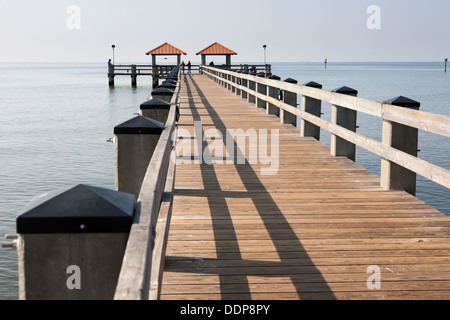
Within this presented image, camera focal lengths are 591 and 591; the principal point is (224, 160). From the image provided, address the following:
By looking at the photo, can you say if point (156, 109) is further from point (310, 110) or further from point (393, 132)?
point (310, 110)

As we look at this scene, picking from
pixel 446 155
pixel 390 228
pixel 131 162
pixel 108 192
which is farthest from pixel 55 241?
pixel 446 155

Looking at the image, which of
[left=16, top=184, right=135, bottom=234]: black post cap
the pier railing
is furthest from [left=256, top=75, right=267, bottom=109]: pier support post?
[left=16, top=184, right=135, bottom=234]: black post cap

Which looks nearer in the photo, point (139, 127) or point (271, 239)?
point (271, 239)

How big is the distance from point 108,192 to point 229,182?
14.9 feet

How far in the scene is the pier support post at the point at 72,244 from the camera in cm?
229

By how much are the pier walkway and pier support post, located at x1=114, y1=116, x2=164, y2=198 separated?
556 mm

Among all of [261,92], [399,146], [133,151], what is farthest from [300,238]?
[261,92]

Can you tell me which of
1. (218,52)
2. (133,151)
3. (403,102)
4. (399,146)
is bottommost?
(399,146)

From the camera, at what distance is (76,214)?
2.30 meters

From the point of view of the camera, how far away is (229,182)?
277 inches

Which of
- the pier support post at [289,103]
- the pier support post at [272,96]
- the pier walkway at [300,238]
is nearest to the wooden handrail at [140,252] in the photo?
the pier walkway at [300,238]

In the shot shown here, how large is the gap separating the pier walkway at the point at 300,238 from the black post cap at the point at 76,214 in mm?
1432

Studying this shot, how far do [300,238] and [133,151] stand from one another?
5.36 ft

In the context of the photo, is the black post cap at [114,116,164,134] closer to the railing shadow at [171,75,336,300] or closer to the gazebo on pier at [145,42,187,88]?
the railing shadow at [171,75,336,300]
